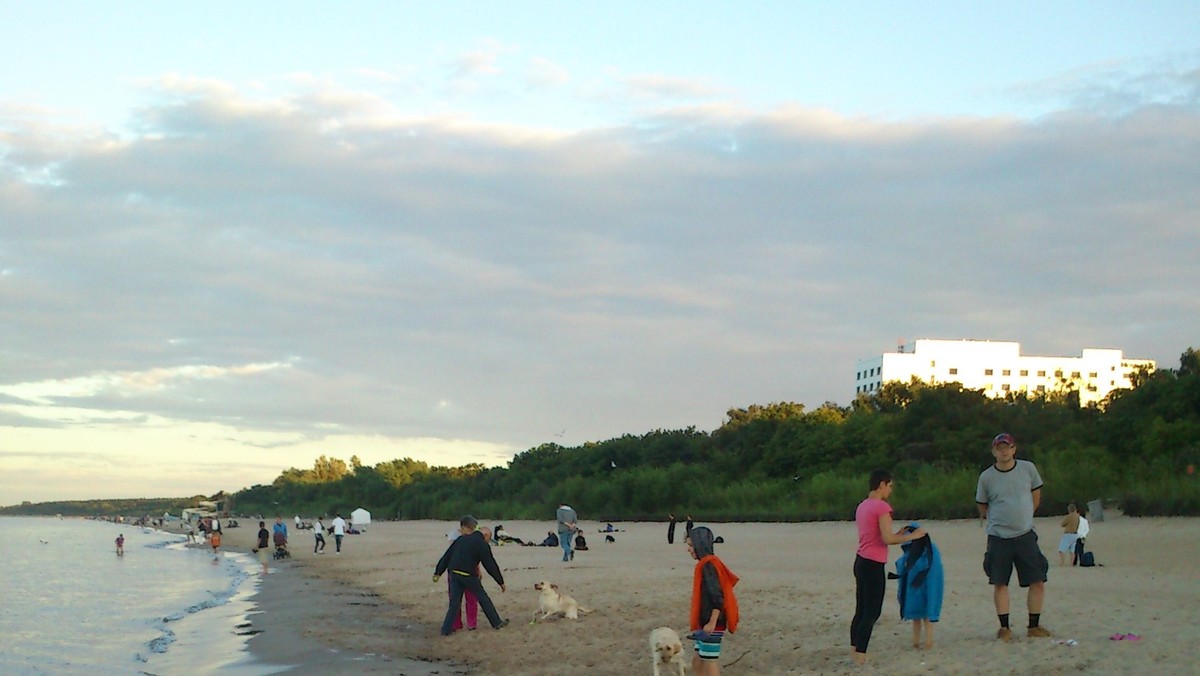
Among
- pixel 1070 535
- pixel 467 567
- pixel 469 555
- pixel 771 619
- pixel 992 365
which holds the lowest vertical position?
pixel 771 619

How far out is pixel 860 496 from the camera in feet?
156

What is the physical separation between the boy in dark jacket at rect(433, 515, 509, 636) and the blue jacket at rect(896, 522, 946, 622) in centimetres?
607

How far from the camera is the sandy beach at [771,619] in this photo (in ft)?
33.1

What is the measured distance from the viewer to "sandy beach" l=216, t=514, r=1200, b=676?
33.1 ft

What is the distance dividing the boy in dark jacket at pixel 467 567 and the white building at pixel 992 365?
118 metres

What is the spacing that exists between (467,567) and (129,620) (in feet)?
36.9

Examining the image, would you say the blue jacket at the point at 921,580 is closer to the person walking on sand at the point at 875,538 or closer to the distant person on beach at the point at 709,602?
the person walking on sand at the point at 875,538

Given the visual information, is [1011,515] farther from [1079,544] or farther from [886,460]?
[886,460]

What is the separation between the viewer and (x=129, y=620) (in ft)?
74.4

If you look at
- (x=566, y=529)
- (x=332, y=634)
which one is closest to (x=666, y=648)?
(x=332, y=634)

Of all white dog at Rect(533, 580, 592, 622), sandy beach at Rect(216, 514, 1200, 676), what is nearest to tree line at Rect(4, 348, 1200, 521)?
sandy beach at Rect(216, 514, 1200, 676)

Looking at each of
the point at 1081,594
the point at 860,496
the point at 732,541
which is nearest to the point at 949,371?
the point at 860,496

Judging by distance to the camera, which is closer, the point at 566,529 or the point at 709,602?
the point at 709,602

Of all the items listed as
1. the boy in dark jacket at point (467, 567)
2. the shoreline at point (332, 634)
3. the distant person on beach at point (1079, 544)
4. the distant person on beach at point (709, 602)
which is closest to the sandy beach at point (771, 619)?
the shoreline at point (332, 634)
